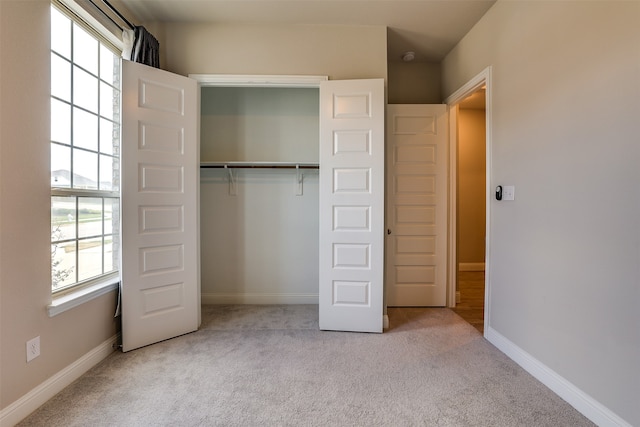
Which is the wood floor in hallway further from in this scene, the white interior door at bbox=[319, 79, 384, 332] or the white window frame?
the white window frame

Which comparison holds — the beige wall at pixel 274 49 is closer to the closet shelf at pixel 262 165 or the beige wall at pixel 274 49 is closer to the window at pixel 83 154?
the window at pixel 83 154

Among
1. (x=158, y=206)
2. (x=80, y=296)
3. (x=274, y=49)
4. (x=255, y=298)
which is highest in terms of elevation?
(x=274, y=49)

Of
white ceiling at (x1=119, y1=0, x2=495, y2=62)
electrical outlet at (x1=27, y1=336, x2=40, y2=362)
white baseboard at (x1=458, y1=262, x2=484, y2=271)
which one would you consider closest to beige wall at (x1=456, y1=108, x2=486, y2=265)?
white baseboard at (x1=458, y1=262, x2=484, y2=271)

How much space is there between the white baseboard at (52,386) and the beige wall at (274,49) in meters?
2.47

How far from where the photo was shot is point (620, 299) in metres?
1.40

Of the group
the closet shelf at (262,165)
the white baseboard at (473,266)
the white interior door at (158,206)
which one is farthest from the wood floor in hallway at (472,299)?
the white interior door at (158,206)

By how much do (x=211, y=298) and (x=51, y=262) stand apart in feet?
5.65

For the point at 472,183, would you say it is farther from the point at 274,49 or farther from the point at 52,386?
the point at 52,386

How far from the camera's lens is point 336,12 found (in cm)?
243

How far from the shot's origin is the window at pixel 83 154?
1.81 meters

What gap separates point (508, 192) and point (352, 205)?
123 cm

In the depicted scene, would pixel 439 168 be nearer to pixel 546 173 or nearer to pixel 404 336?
pixel 546 173

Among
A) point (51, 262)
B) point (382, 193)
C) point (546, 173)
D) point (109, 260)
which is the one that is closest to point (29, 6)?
point (51, 262)

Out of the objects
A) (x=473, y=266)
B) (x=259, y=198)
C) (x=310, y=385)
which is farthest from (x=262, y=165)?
(x=473, y=266)
